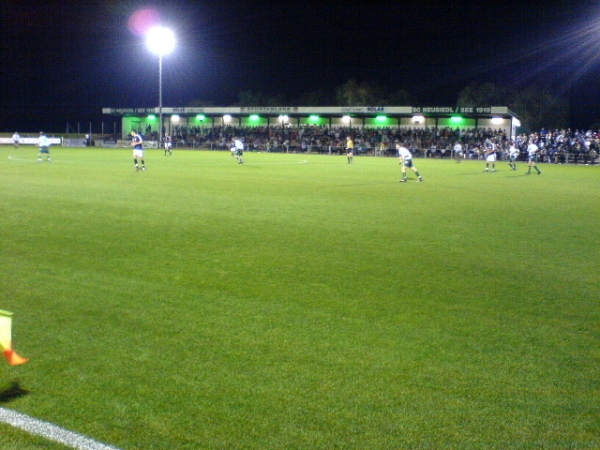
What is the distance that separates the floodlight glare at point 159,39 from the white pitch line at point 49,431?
5371 cm

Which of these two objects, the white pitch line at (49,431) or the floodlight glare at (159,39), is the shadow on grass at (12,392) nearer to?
the white pitch line at (49,431)

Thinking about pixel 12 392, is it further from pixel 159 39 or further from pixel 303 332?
pixel 159 39

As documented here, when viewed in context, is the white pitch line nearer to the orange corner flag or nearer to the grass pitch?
the grass pitch

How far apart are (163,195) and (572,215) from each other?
1120 centimetres

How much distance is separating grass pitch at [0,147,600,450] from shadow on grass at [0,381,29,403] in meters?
0.06

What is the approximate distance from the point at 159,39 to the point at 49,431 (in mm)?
53942

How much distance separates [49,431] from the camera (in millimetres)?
3693

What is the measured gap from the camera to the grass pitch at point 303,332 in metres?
3.87

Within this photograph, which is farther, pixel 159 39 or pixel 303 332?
pixel 159 39

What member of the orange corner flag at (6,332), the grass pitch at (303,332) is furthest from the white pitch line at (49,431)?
the orange corner flag at (6,332)

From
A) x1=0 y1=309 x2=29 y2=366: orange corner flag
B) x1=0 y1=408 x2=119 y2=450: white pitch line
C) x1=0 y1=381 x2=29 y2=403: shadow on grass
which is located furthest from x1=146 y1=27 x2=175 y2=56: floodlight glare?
x1=0 y1=408 x2=119 y2=450: white pitch line

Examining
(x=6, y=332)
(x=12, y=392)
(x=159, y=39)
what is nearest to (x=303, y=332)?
(x=12, y=392)

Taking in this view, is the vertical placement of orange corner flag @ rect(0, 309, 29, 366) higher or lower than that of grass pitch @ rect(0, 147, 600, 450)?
higher

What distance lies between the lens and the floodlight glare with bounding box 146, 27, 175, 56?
53406mm
